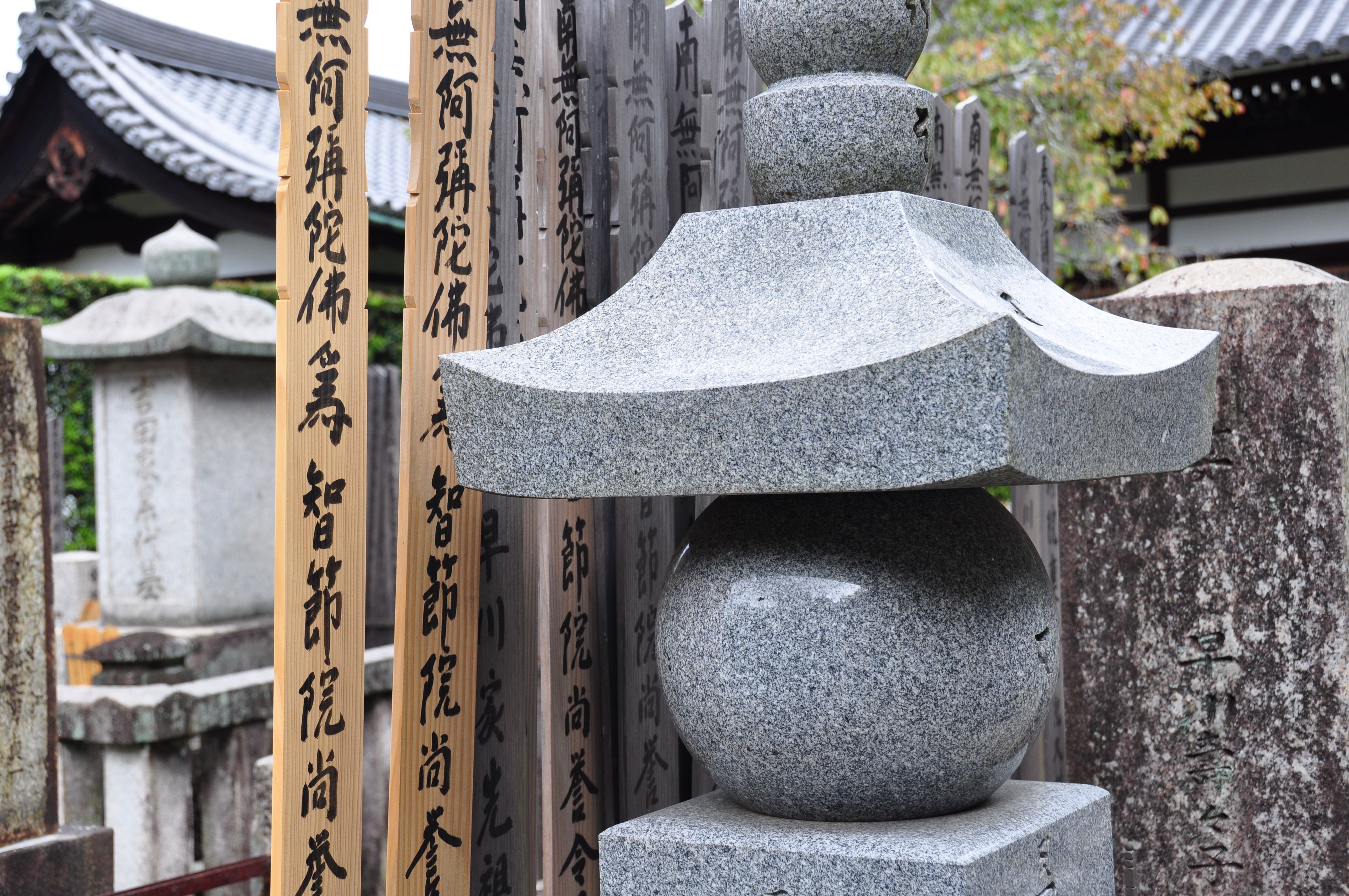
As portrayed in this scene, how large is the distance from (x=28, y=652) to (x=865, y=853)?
3150 millimetres

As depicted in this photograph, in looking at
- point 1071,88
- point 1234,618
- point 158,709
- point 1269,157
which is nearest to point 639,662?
point 1234,618

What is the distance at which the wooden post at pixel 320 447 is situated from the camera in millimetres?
2520

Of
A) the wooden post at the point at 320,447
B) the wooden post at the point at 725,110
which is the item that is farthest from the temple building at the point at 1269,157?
the wooden post at the point at 320,447

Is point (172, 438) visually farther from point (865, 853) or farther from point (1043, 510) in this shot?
point (865, 853)

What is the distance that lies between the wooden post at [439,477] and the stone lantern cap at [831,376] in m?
0.24

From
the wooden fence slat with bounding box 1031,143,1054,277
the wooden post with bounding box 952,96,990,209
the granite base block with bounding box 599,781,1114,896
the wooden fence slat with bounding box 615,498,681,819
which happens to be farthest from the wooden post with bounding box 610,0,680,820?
the wooden fence slat with bounding box 1031,143,1054,277

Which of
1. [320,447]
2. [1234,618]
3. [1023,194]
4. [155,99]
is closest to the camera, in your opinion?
[320,447]

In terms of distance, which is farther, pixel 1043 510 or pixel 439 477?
pixel 1043 510

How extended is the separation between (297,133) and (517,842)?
1687 millimetres

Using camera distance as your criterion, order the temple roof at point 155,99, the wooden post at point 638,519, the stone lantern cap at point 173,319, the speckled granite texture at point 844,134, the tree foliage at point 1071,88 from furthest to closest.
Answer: the temple roof at point 155,99 < the tree foliage at point 1071,88 < the stone lantern cap at point 173,319 < the wooden post at point 638,519 < the speckled granite texture at point 844,134

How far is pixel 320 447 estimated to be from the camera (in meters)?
2.62

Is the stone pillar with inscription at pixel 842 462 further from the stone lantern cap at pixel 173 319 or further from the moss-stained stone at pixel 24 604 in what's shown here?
the stone lantern cap at pixel 173 319

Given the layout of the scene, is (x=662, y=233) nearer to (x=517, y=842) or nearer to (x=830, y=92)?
(x=830, y=92)

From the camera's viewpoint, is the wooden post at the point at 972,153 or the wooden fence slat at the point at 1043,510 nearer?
the wooden fence slat at the point at 1043,510
